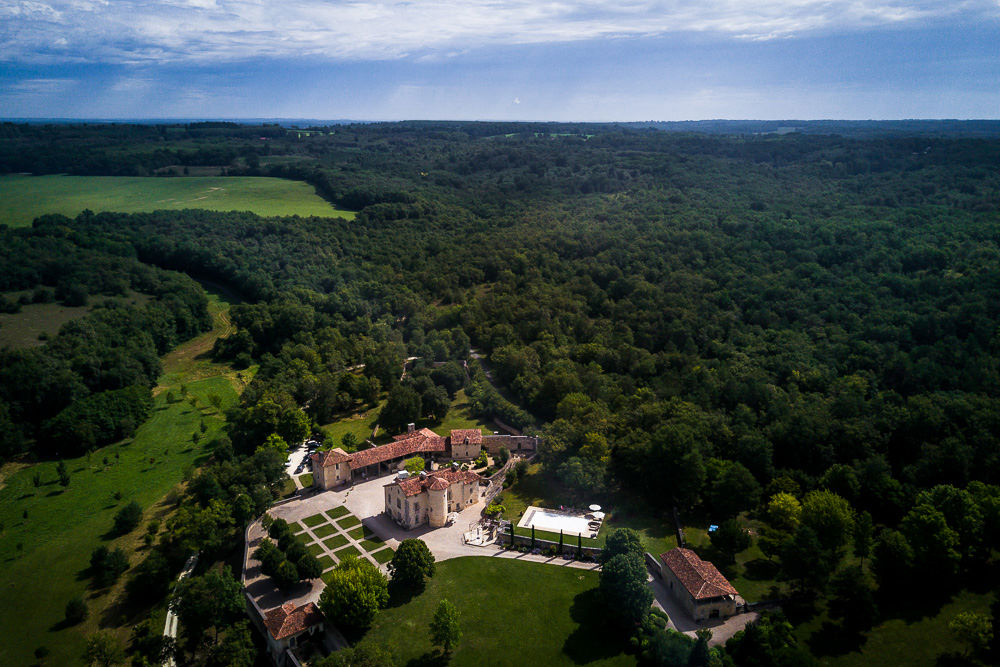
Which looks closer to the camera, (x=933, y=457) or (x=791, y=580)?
(x=791, y=580)

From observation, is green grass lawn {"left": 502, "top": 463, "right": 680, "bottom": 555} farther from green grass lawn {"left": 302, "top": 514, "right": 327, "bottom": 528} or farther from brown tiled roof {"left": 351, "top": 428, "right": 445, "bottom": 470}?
green grass lawn {"left": 302, "top": 514, "right": 327, "bottom": 528}

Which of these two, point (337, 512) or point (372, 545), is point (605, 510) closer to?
point (372, 545)

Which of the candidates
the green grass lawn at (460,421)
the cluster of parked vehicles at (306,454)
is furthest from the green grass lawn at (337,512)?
the green grass lawn at (460,421)

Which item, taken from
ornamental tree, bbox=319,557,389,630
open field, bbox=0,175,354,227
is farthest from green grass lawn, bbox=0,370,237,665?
open field, bbox=0,175,354,227

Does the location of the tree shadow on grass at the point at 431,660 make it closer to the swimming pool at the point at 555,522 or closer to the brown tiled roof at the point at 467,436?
the swimming pool at the point at 555,522

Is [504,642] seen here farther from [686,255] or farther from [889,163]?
[889,163]

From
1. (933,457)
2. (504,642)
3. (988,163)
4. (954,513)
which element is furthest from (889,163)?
(504,642)
